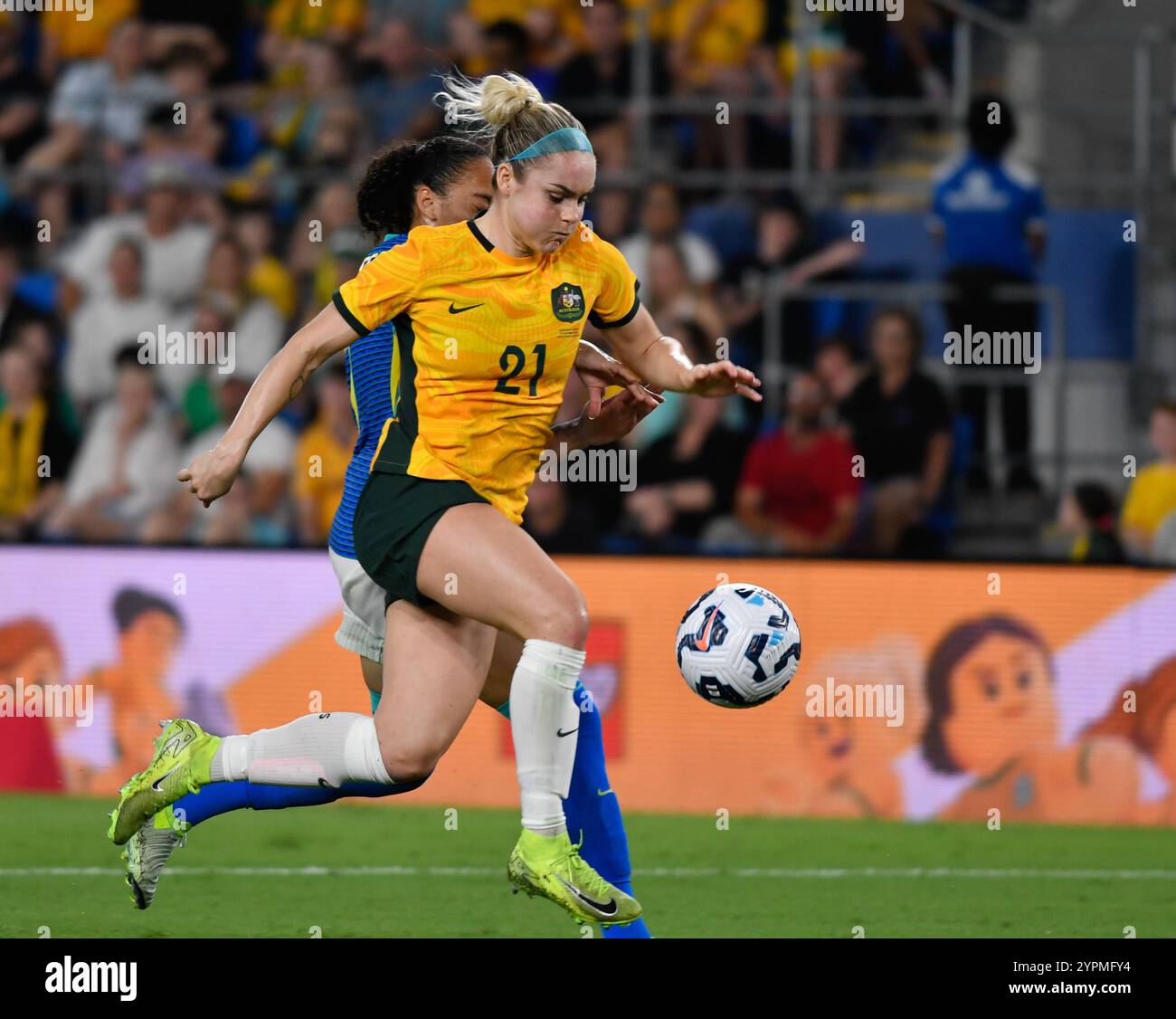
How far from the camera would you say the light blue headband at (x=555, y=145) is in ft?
16.5

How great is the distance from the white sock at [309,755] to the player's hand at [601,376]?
45.0 inches

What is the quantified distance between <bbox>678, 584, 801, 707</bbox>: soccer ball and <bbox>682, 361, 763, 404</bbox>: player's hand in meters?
0.72

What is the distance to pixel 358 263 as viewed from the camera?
11.1 m

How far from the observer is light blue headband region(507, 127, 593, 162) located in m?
5.04

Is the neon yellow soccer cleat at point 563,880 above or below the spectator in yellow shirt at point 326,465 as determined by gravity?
below

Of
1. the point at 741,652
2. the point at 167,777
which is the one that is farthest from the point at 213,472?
the point at 741,652

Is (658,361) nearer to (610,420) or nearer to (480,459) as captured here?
(610,420)

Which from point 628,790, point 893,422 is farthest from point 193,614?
point 893,422

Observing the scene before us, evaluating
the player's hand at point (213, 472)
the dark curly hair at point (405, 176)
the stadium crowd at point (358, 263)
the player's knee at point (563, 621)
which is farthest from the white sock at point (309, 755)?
the stadium crowd at point (358, 263)

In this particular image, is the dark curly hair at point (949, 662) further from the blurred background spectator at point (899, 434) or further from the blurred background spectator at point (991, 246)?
the blurred background spectator at point (991, 246)

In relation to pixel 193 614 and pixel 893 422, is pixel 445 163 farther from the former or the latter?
pixel 893 422

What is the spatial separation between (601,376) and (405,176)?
85 centimetres

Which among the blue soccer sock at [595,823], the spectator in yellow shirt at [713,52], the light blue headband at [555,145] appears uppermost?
the spectator in yellow shirt at [713,52]

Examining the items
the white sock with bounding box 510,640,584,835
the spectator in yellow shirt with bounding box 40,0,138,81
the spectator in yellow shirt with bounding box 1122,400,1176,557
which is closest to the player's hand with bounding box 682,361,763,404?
the white sock with bounding box 510,640,584,835
